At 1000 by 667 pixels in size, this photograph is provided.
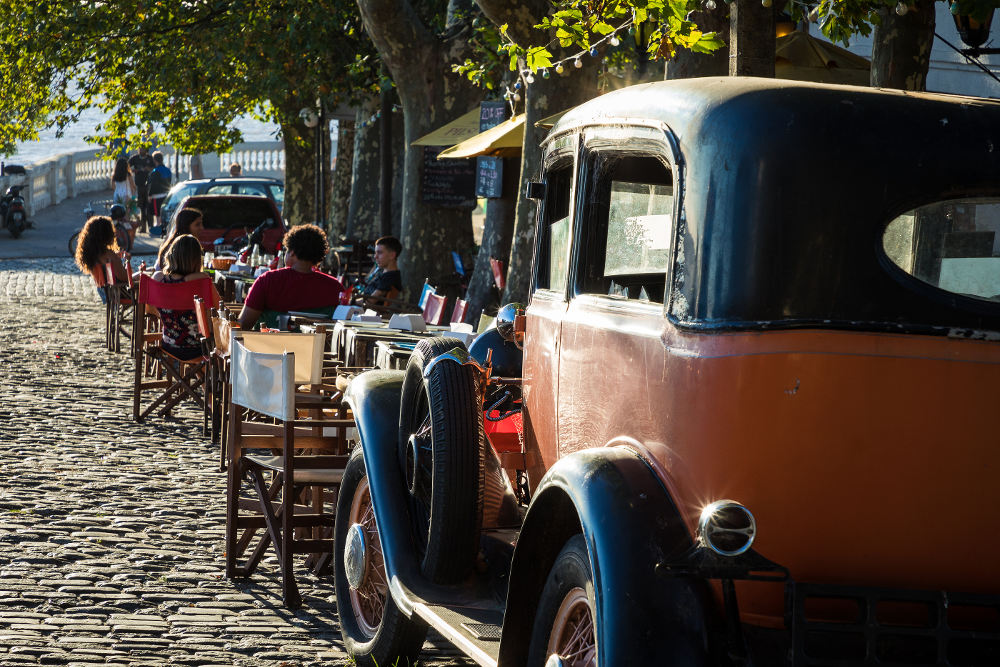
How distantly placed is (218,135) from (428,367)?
22.8 meters

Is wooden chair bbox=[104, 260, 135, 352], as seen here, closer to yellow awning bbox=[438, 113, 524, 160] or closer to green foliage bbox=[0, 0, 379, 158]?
yellow awning bbox=[438, 113, 524, 160]

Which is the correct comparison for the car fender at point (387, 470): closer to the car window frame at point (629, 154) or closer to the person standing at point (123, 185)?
the car window frame at point (629, 154)

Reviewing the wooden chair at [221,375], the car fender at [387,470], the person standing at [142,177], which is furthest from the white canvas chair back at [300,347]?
the person standing at [142,177]

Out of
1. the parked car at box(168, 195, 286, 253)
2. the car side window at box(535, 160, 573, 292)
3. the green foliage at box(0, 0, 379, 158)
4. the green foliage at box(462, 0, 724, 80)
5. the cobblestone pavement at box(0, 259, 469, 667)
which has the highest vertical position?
the green foliage at box(0, 0, 379, 158)

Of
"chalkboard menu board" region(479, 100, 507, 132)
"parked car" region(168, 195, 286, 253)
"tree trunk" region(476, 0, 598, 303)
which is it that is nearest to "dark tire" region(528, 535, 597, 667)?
"tree trunk" region(476, 0, 598, 303)

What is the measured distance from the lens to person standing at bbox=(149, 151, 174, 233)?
3653 cm

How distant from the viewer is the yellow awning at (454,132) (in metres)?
15.9

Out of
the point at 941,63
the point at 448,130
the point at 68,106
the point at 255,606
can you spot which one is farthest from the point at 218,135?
the point at 255,606

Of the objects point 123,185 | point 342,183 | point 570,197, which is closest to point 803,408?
point 570,197

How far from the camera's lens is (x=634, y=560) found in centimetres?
351

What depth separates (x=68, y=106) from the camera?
2508 cm

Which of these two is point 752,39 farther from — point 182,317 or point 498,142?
point 498,142

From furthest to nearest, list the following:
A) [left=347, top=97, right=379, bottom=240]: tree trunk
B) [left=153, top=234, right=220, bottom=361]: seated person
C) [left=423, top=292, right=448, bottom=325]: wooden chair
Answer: [left=347, top=97, right=379, bottom=240]: tree trunk
[left=423, top=292, right=448, bottom=325]: wooden chair
[left=153, top=234, right=220, bottom=361]: seated person

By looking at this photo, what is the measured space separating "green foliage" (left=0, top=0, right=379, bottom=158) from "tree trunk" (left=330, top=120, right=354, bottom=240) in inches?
84.6
